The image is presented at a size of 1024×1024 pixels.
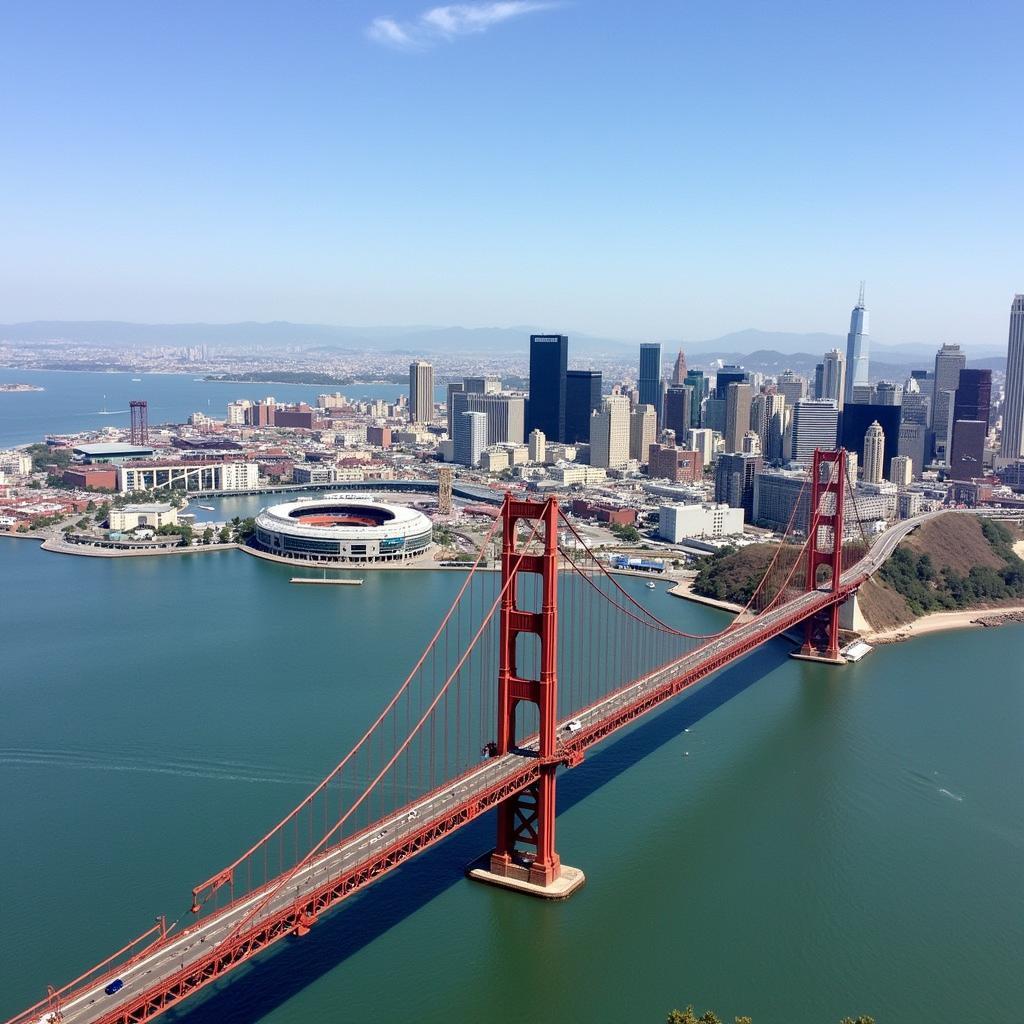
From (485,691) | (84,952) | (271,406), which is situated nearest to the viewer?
(84,952)

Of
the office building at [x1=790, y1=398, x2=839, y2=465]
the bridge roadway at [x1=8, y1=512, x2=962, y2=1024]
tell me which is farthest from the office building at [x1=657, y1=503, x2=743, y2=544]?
the bridge roadway at [x1=8, y1=512, x2=962, y2=1024]

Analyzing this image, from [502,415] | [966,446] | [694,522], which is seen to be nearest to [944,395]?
[966,446]

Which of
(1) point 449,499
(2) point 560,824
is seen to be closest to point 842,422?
(1) point 449,499

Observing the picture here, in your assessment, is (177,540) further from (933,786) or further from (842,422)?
(842,422)

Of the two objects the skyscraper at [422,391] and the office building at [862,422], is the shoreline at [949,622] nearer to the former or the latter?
the office building at [862,422]

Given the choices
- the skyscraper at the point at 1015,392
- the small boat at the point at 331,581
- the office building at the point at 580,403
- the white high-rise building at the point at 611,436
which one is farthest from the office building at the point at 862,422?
the small boat at the point at 331,581

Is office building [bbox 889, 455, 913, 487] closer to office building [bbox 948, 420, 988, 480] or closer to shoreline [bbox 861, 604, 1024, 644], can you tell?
office building [bbox 948, 420, 988, 480]
